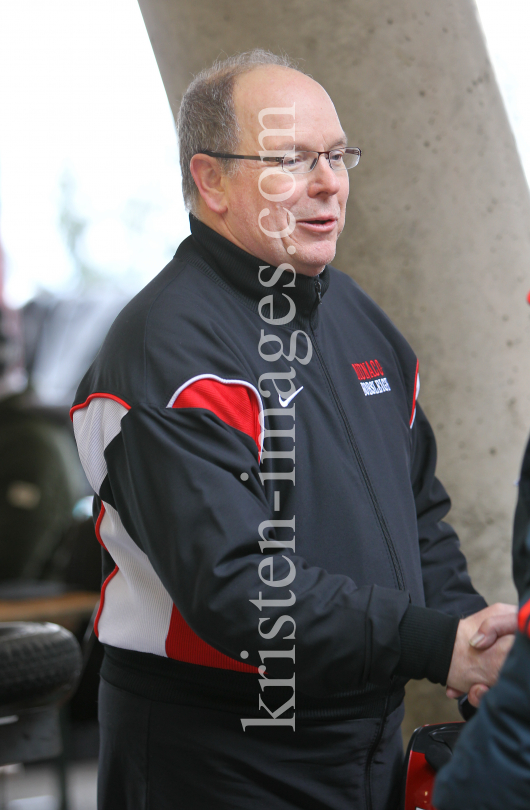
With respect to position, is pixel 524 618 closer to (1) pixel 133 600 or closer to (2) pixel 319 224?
(1) pixel 133 600

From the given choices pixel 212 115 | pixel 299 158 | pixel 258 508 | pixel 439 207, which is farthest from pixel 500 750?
pixel 439 207

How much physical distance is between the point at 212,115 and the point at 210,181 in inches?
4.7

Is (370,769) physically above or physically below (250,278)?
below

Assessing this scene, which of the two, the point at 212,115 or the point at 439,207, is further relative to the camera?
the point at 439,207

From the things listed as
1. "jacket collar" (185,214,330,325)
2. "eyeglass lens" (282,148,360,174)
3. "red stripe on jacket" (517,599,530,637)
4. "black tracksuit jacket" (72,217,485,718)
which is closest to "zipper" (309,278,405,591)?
"black tracksuit jacket" (72,217,485,718)

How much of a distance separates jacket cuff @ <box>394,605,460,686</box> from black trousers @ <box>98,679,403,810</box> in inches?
11.5

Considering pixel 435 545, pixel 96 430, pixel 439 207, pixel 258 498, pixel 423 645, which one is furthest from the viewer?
pixel 439 207

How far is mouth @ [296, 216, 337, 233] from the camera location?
1.51 m

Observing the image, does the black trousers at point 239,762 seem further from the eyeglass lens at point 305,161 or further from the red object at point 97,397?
the eyeglass lens at point 305,161

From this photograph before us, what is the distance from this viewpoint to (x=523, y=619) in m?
0.74

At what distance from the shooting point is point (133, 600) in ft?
4.69

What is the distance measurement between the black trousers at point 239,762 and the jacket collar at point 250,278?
710 millimetres

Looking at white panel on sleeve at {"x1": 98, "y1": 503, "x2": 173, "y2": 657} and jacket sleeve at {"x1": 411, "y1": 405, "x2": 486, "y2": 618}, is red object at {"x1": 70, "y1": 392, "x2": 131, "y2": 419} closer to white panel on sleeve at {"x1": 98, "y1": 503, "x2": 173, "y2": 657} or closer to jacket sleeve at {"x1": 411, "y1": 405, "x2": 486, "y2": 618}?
white panel on sleeve at {"x1": 98, "y1": 503, "x2": 173, "y2": 657}

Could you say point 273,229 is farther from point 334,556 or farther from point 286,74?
point 334,556
